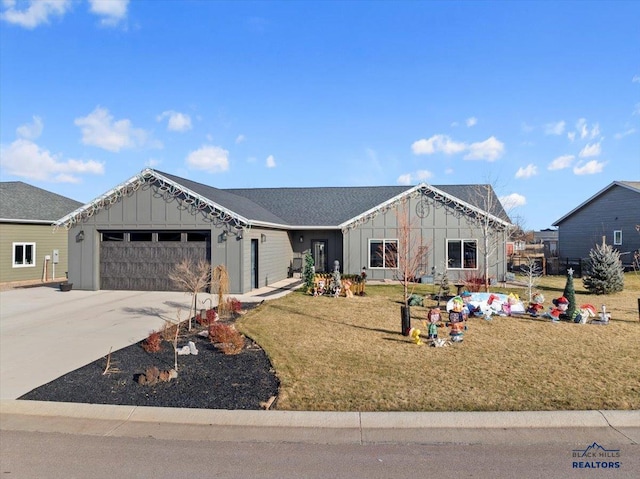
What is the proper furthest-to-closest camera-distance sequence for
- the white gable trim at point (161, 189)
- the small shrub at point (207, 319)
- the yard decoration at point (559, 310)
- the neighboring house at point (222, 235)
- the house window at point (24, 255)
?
the house window at point (24, 255) → the neighboring house at point (222, 235) → the white gable trim at point (161, 189) → the yard decoration at point (559, 310) → the small shrub at point (207, 319)

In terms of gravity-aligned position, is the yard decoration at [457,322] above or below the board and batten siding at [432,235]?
below

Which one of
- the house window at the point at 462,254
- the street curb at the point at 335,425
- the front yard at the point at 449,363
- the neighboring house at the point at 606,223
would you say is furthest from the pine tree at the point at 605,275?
the street curb at the point at 335,425

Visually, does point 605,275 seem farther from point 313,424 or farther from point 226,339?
point 313,424

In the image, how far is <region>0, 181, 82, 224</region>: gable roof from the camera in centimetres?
2164

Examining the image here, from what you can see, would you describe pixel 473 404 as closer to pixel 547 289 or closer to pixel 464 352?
pixel 464 352

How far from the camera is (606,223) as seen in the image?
95.7 ft

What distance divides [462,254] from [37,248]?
74.5 ft

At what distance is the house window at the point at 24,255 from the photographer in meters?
21.8

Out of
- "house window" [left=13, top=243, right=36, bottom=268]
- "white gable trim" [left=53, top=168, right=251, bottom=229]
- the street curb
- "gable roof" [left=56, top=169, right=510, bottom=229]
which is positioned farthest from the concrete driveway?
"house window" [left=13, top=243, right=36, bottom=268]

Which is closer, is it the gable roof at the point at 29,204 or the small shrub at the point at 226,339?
the small shrub at the point at 226,339

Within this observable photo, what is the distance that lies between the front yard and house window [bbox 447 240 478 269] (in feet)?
27.4

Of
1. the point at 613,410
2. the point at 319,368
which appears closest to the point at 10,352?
the point at 319,368

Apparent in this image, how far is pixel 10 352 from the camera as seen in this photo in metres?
8.45

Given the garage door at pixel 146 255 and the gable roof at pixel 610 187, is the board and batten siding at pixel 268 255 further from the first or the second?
the gable roof at pixel 610 187
